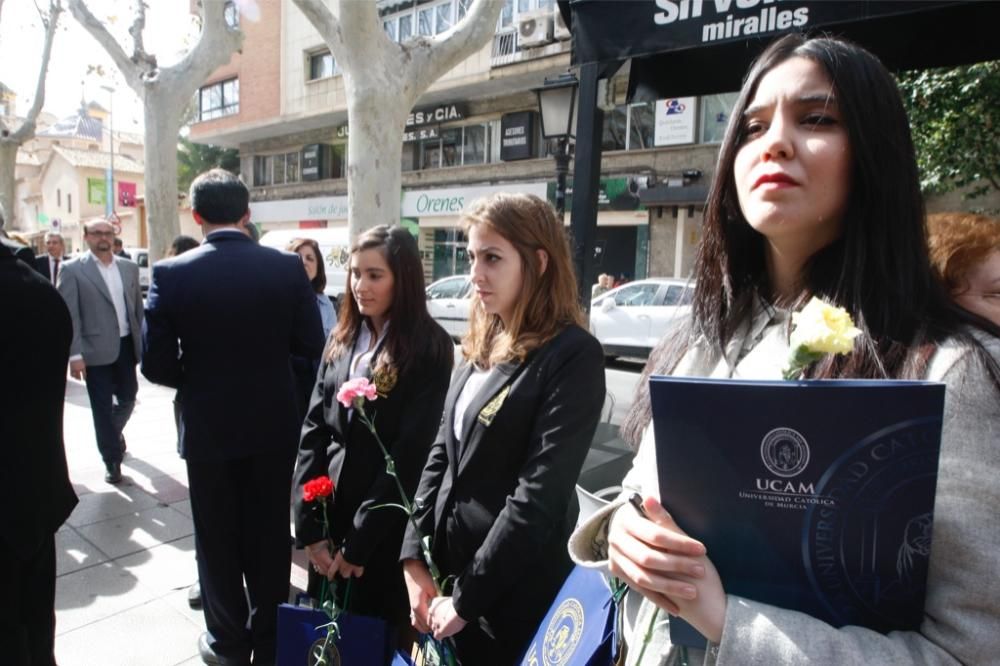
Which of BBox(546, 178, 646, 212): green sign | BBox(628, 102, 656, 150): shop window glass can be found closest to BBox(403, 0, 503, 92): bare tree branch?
BBox(546, 178, 646, 212): green sign

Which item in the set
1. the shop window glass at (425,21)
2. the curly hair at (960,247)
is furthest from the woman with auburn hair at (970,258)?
the shop window glass at (425,21)

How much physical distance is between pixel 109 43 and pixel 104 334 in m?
5.95

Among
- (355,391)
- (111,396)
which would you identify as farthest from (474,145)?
(355,391)

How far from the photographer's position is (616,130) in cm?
1731

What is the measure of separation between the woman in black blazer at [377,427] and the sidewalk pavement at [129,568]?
1.11 metres

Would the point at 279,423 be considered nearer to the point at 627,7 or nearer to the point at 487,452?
the point at 487,452

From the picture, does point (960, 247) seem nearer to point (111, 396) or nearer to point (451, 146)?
point (111, 396)

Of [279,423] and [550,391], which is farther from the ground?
[550,391]

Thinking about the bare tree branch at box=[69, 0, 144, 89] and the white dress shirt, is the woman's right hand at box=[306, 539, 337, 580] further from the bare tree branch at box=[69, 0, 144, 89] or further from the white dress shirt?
the bare tree branch at box=[69, 0, 144, 89]

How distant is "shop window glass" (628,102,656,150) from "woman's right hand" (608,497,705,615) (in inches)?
670

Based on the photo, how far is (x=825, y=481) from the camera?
0.77 meters

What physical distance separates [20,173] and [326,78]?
49.5 meters

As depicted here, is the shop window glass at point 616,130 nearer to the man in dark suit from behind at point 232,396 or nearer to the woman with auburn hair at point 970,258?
the man in dark suit from behind at point 232,396

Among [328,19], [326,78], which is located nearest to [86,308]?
[328,19]
